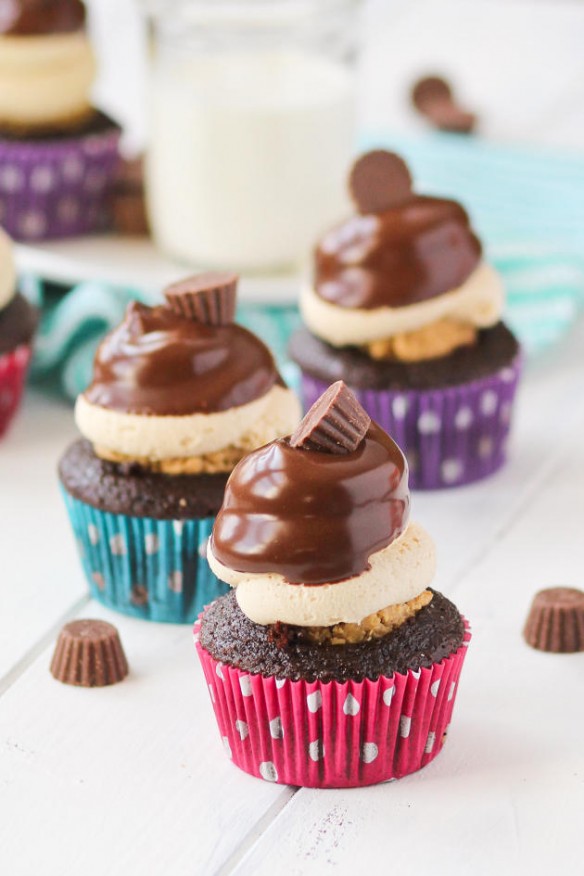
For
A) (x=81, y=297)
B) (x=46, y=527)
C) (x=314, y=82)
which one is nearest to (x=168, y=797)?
(x=46, y=527)

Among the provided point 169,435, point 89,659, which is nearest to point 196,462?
point 169,435

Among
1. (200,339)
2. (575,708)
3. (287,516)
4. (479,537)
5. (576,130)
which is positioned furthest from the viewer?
(576,130)

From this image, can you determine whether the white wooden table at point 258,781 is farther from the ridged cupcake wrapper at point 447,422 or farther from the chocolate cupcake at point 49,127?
the chocolate cupcake at point 49,127

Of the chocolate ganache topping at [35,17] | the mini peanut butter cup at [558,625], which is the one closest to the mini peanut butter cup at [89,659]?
the mini peanut butter cup at [558,625]

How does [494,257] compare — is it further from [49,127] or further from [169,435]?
[169,435]

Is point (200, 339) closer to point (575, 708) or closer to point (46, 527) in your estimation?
point (46, 527)

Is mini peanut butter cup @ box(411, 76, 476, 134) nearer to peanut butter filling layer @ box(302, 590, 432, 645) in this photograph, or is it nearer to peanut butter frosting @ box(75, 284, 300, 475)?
peanut butter frosting @ box(75, 284, 300, 475)

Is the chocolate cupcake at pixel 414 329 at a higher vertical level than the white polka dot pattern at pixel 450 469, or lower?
higher
